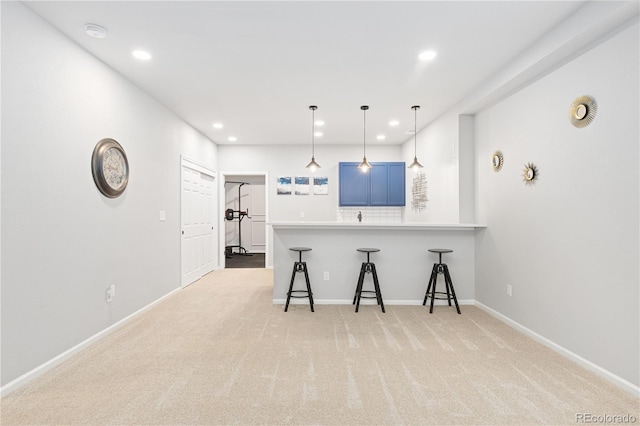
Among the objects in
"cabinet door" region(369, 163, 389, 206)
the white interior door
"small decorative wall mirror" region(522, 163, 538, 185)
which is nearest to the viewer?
"small decorative wall mirror" region(522, 163, 538, 185)

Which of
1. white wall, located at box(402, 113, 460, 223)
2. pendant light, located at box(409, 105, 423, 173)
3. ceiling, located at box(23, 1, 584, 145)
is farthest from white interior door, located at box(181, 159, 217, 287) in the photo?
white wall, located at box(402, 113, 460, 223)

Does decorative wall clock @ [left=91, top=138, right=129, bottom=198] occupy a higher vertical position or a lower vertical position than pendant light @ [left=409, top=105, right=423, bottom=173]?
lower

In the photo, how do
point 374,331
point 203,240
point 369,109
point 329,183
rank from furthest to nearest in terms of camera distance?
point 329,183 → point 203,240 → point 369,109 → point 374,331

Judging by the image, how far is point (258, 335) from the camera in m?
3.09

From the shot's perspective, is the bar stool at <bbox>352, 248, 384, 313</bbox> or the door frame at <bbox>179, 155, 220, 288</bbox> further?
the door frame at <bbox>179, 155, 220, 288</bbox>

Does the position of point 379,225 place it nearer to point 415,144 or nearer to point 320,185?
point 415,144

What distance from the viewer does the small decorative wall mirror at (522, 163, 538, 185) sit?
9.96ft

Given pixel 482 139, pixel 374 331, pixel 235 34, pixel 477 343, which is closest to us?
pixel 235 34

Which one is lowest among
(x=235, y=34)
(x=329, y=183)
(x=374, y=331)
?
(x=374, y=331)

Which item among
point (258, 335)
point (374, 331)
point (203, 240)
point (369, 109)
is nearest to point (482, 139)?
point (369, 109)

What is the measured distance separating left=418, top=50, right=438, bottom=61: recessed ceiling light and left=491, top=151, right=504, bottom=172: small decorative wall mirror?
1389 millimetres

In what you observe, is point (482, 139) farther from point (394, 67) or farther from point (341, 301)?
point (341, 301)

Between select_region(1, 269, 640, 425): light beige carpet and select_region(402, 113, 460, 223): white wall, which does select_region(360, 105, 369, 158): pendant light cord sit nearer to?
select_region(402, 113, 460, 223): white wall

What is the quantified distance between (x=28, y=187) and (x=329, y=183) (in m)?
5.14
